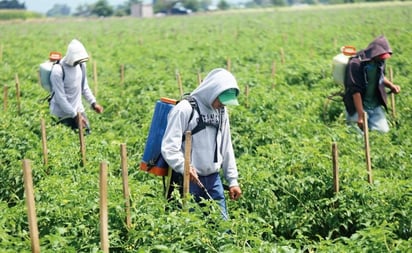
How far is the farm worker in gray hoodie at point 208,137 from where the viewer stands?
552 cm

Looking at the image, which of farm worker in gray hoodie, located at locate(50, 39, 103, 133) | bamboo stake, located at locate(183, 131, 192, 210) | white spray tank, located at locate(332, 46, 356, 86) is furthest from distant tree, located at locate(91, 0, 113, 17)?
bamboo stake, located at locate(183, 131, 192, 210)

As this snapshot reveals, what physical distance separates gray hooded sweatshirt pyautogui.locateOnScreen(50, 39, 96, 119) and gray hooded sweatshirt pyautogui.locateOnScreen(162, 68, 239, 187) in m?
3.69

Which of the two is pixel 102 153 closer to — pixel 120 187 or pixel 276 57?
pixel 120 187

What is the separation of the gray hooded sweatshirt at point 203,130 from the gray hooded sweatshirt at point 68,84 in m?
3.69

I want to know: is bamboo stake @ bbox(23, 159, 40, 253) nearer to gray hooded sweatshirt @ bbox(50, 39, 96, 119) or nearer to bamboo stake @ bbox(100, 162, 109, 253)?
bamboo stake @ bbox(100, 162, 109, 253)

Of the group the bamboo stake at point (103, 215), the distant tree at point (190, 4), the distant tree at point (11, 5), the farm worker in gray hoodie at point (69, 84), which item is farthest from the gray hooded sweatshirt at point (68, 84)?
the distant tree at point (190, 4)

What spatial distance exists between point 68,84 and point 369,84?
13.9ft

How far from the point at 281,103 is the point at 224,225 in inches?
241

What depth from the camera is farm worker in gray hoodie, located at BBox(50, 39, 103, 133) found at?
8984mm

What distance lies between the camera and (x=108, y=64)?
19.2 meters

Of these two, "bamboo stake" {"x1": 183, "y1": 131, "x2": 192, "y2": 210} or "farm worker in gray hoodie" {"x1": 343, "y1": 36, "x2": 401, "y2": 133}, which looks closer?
"bamboo stake" {"x1": 183, "y1": 131, "x2": 192, "y2": 210}

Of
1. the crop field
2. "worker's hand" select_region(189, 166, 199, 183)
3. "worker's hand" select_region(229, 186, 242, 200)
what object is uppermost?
"worker's hand" select_region(189, 166, 199, 183)

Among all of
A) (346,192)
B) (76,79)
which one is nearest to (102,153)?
(76,79)

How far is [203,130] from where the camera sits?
5711 millimetres
